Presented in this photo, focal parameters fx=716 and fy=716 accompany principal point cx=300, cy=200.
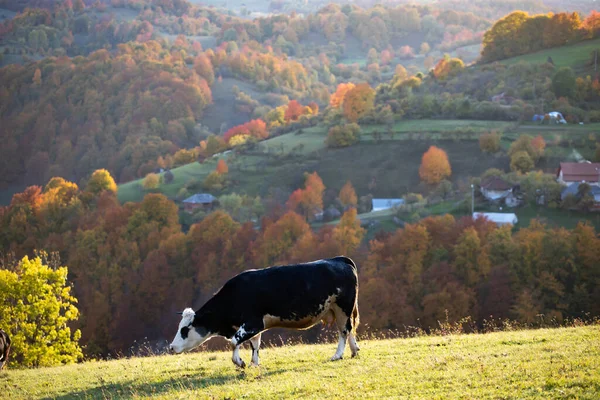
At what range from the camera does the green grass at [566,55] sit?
128250mm

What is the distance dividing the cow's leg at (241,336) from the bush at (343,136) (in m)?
88.7

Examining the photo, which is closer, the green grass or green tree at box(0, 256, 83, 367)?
green tree at box(0, 256, 83, 367)

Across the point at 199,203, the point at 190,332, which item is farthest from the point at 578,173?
the point at 190,332

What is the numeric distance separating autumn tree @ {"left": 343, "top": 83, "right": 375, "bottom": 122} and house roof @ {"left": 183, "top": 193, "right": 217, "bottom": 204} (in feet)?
114

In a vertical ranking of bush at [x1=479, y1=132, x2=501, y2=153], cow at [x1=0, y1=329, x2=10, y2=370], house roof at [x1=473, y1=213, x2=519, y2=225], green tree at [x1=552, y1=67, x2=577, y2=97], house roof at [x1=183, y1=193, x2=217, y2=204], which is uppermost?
cow at [x1=0, y1=329, x2=10, y2=370]

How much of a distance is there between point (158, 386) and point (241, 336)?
1.74 meters

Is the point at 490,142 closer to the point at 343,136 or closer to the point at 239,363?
the point at 343,136

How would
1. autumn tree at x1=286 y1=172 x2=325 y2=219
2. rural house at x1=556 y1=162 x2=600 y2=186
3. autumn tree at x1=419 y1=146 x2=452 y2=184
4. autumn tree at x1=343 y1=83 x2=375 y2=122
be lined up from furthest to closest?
autumn tree at x1=343 y1=83 x2=375 y2=122 < autumn tree at x1=419 y1=146 x2=452 y2=184 < autumn tree at x1=286 y1=172 x2=325 y2=219 < rural house at x1=556 y1=162 x2=600 y2=186

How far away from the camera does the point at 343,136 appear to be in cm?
10212

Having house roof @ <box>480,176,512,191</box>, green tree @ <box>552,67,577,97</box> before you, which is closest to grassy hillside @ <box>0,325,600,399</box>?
house roof @ <box>480,176,512,191</box>

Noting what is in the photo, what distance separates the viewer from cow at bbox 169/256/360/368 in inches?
540

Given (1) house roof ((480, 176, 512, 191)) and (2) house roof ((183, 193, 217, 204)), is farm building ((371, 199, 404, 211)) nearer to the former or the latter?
(1) house roof ((480, 176, 512, 191))

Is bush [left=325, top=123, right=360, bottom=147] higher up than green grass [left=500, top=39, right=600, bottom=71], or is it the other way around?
green grass [left=500, top=39, right=600, bottom=71]

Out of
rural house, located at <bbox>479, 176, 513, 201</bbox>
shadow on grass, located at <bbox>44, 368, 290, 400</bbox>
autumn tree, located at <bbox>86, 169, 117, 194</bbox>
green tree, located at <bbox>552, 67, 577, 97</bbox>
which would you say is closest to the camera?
shadow on grass, located at <bbox>44, 368, 290, 400</bbox>
